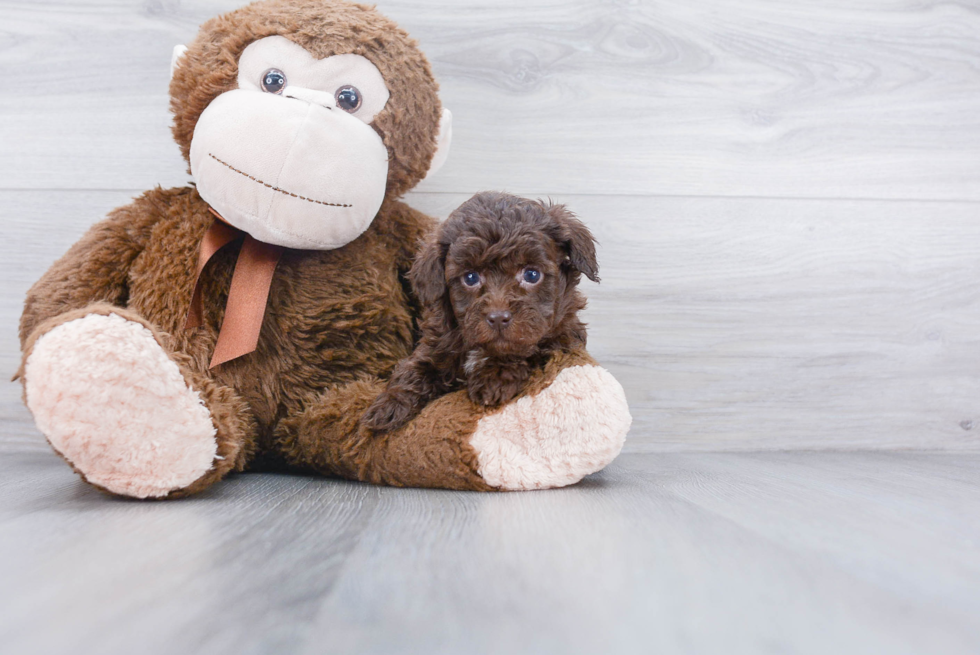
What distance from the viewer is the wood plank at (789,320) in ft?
4.50

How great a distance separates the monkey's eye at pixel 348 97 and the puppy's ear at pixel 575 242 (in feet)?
1.14

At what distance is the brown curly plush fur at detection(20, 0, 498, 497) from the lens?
37.2 inches

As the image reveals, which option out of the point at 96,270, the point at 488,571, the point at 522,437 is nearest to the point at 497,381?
the point at 522,437

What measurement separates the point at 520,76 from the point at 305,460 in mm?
878

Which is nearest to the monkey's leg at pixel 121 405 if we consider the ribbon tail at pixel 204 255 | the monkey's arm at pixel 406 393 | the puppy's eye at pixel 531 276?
the ribbon tail at pixel 204 255

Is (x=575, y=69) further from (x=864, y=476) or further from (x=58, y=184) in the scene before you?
(x=58, y=184)

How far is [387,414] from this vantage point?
0.95 metres

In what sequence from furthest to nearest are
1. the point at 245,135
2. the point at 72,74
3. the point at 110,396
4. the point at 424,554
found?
the point at 72,74 < the point at 245,135 < the point at 110,396 < the point at 424,554

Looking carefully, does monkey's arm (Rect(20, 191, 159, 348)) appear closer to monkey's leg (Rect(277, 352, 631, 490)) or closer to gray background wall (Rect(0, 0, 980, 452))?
gray background wall (Rect(0, 0, 980, 452))

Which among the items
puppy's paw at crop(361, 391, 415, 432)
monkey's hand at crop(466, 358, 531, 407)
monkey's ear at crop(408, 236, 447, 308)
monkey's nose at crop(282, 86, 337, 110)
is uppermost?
monkey's nose at crop(282, 86, 337, 110)

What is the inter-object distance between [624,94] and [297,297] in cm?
81

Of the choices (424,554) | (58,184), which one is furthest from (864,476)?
(58,184)

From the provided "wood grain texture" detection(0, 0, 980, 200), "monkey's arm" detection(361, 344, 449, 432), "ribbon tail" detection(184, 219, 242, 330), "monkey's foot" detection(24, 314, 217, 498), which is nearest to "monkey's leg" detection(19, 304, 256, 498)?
"monkey's foot" detection(24, 314, 217, 498)

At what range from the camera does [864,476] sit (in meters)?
1.11
